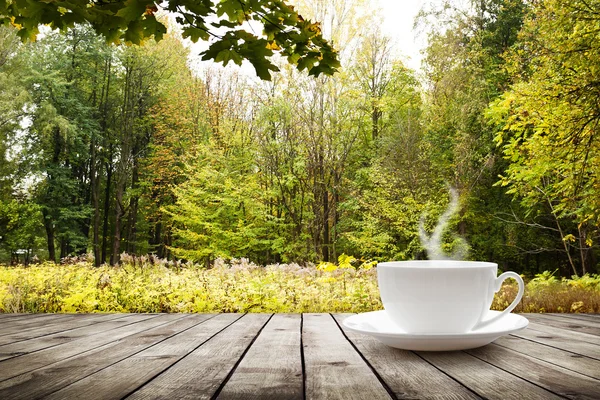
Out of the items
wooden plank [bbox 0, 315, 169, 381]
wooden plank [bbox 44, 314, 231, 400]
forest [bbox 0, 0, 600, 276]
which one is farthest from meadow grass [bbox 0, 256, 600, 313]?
forest [bbox 0, 0, 600, 276]

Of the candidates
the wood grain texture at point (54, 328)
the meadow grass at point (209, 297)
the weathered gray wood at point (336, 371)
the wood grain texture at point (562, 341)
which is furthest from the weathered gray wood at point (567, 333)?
the meadow grass at point (209, 297)

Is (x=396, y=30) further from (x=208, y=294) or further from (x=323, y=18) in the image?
(x=208, y=294)

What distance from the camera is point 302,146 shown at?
13.7 m

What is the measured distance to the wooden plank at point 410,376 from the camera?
73 cm

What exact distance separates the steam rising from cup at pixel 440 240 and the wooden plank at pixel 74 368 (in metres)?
12.3

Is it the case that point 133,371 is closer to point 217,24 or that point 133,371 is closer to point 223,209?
point 217,24

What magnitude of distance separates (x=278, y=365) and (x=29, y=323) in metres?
1.25

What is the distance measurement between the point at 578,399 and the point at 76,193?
22.3 meters

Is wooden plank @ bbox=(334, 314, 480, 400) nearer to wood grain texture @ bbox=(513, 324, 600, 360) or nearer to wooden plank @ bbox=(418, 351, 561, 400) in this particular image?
wooden plank @ bbox=(418, 351, 561, 400)

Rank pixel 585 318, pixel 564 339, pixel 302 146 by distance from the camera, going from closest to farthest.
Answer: pixel 564 339, pixel 585 318, pixel 302 146

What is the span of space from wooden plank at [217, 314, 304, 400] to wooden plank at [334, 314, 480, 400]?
0.51 feet

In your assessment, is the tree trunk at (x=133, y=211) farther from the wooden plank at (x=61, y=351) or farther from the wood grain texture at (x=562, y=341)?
the wood grain texture at (x=562, y=341)

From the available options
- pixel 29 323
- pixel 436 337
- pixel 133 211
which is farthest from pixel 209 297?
pixel 133 211

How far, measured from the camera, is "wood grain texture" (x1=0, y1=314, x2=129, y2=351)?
1.37 m
